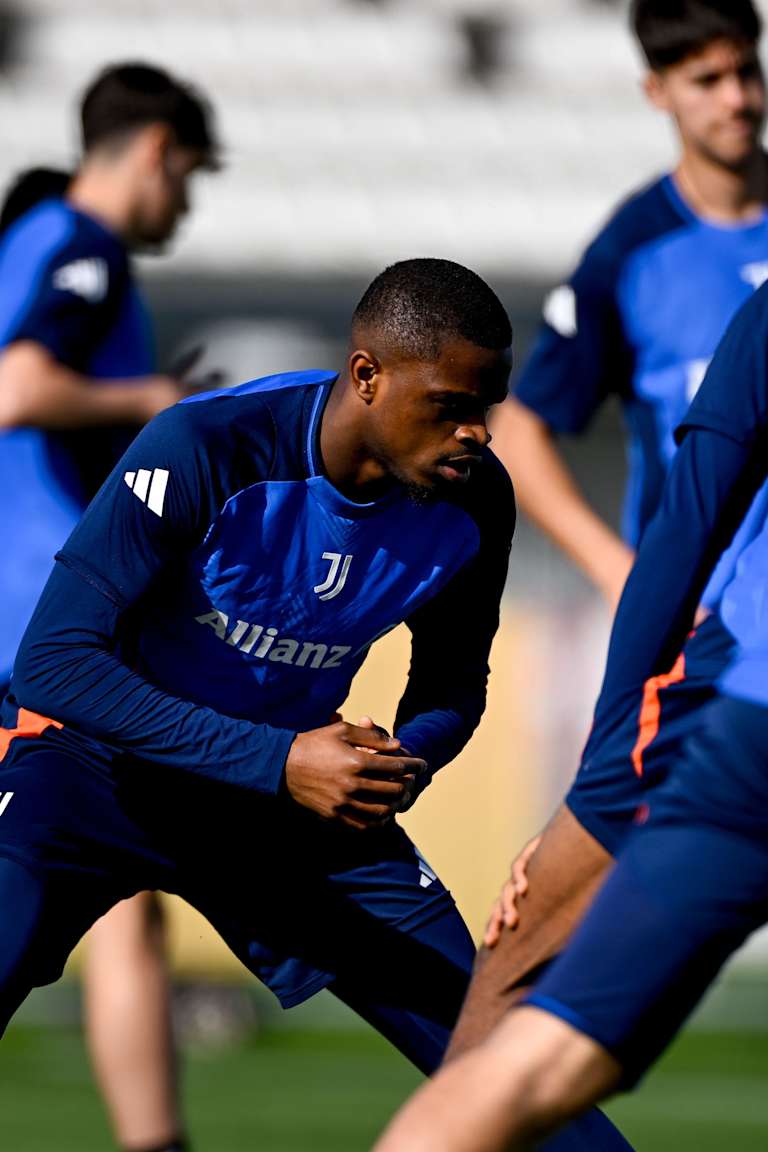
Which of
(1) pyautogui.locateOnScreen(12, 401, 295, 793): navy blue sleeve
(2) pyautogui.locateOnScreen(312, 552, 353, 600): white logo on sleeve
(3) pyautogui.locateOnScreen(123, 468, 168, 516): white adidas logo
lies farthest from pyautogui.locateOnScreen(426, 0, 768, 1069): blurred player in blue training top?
(3) pyautogui.locateOnScreen(123, 468, 168, 516): white adidas logo

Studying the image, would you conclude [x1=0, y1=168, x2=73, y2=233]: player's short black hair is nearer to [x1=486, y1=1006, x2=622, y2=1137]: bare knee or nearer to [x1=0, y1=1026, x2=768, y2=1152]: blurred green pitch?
[x1=0, y1=1026, x2=768, y2=1152]: blurred green pitch

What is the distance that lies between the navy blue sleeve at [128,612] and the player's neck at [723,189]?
183 cm

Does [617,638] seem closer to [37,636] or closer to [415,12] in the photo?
[37,636]

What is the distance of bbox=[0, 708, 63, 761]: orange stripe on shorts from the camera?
3.73 m

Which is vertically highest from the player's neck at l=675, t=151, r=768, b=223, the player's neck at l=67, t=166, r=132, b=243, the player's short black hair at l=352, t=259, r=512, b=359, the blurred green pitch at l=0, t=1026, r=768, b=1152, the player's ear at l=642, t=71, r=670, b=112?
the player's ear at l=642, t=71, r=670, b=112

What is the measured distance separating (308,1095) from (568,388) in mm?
3179

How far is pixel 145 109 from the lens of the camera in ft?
17.7

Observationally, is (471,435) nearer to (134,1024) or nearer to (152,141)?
(134,1024)

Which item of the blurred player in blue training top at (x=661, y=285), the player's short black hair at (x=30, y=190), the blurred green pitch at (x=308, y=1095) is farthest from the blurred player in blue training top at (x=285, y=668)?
the blurred green pitch at (x=308, y=1095)


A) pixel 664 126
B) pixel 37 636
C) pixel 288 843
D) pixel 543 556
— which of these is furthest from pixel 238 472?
pixel 664 126

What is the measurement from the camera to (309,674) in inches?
150

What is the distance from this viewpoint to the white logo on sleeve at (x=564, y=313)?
16.3 feet

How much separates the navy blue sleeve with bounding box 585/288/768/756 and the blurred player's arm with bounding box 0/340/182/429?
214cm

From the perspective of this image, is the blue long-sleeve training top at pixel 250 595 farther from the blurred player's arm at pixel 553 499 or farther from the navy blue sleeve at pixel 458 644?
the blurred player's arm at pixel 553 499
